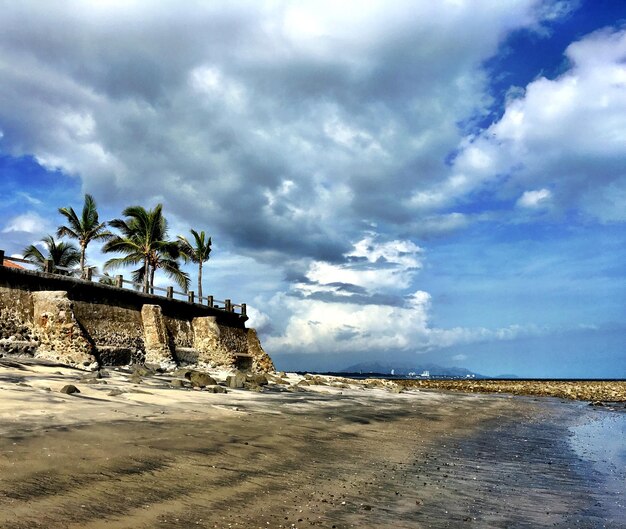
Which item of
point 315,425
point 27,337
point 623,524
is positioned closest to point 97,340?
point 27,337

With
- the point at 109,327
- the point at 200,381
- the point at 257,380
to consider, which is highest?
the point at 109,327

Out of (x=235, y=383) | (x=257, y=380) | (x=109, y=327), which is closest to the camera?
(x=235, y=383)

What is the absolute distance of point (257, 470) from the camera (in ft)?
21.8

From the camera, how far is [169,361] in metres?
25.0

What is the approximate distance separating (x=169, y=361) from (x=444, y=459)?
1887 centimetres

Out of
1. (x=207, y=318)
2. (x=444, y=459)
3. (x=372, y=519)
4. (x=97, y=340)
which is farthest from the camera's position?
(x=207, y=318)

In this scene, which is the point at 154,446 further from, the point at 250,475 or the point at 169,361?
the point at 169,361

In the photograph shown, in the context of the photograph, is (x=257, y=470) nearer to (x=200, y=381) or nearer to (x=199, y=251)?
(x=200, y=381)

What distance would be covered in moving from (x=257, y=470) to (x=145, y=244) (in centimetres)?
3275

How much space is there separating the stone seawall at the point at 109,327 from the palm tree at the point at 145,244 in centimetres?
772

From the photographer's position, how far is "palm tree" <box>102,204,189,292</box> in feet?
118

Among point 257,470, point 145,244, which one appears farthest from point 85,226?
point 257,470

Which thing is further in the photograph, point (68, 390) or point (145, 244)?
point (145, 244)

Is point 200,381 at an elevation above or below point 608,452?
above
